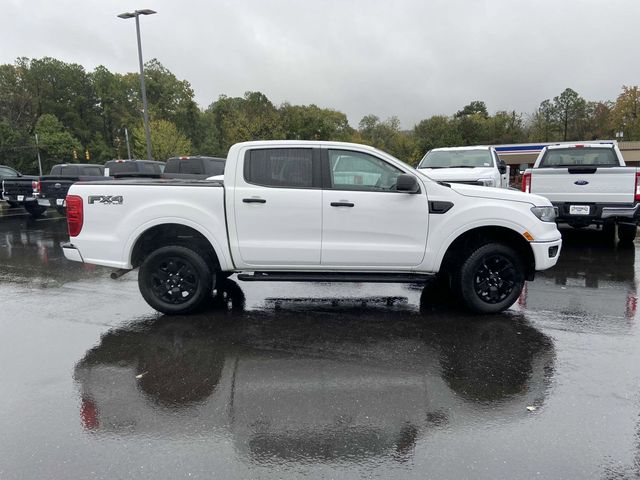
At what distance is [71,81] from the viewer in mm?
77812

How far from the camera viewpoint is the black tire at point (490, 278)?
5.57 meters

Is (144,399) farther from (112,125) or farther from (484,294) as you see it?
(112,125)

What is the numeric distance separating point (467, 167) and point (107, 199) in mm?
8219

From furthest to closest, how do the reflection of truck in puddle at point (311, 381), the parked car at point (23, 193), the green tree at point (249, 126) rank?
the green tree at point (249, 126) < the parked car at point (23, 193) < the reflection of truck in puddle at point (311, 381)

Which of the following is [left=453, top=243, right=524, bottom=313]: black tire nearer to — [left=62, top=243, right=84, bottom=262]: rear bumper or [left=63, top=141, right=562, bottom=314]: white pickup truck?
[left=63, top=141, right=562, bottom=314]: white pickup truck

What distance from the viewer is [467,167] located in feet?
37.0

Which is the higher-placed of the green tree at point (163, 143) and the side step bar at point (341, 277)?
the green tree at point (163, 143)

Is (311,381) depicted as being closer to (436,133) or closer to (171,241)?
(171,241)

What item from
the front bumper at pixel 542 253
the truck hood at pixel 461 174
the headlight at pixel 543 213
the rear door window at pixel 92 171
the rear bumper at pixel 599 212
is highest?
the rear door window at pixel 92 171

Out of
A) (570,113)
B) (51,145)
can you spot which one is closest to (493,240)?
(51,145)

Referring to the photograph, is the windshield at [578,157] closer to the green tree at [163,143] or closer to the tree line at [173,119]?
the green tree at [163,143]

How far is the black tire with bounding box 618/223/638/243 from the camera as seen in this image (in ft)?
33.4

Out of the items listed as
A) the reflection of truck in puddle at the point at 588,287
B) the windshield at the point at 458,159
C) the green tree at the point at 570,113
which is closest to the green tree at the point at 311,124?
the green tree at the point at 570,113

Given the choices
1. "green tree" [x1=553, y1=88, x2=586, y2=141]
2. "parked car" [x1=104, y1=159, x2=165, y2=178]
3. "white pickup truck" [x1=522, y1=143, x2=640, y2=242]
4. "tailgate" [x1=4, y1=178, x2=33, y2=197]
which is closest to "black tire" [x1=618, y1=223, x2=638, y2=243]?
"white pickup truck" [x1=522, y1=143, x2=640, y2=242]
